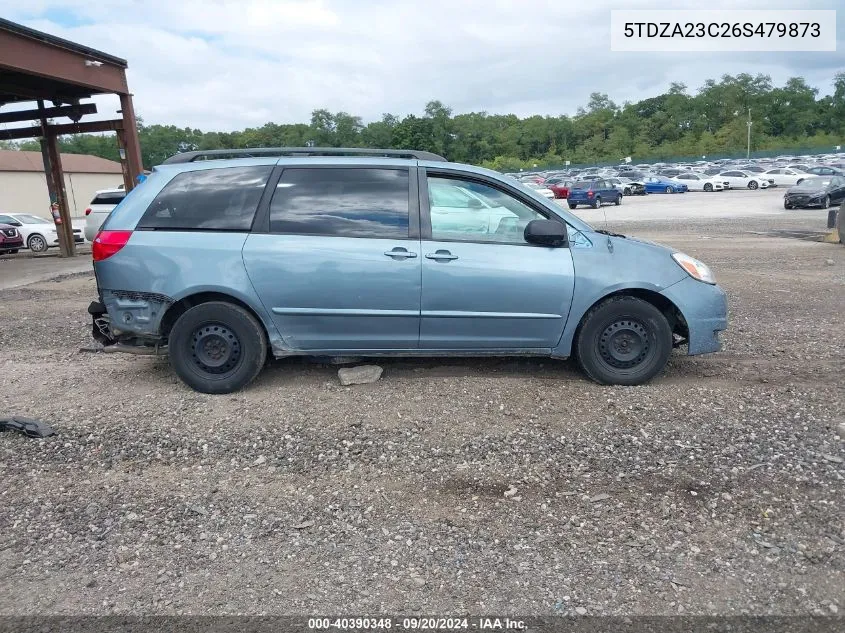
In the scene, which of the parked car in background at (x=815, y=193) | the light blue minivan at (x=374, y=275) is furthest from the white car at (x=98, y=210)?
the parked car in background at (x=815, y=193)

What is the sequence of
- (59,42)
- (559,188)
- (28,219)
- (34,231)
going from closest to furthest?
1. (59,42)
2. (34,231)
3. (28,219)
4. (559,188)

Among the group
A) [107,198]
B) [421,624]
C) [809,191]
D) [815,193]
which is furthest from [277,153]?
[809,191]

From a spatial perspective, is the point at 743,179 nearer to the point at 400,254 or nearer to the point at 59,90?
the point at 59,90

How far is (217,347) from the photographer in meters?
4.92

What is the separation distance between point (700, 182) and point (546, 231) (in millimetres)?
47013

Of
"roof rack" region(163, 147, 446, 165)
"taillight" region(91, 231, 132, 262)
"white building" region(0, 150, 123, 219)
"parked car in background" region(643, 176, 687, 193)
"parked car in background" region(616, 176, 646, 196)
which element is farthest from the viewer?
"parked car in background" region(616, 176, 646, 196)

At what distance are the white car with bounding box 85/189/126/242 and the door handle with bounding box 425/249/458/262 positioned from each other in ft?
42.9

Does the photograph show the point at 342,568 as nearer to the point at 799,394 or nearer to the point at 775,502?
the point at 775,502

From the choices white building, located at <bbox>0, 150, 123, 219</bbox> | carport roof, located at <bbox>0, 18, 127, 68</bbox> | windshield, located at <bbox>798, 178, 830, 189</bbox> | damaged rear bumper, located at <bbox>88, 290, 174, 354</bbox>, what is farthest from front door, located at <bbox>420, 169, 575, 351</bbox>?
white building, located at <bbox>0, 150, 123, 219</bbox>

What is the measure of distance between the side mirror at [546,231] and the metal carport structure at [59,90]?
10.5 m

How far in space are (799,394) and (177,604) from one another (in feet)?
A: 14.3

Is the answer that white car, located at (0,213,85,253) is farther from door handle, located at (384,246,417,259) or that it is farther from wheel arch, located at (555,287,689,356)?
wheel arch, located at (555,287,689,356)

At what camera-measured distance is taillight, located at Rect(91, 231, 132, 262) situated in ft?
16.0

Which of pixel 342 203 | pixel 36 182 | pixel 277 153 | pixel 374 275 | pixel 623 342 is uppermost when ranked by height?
pixel 36 182
